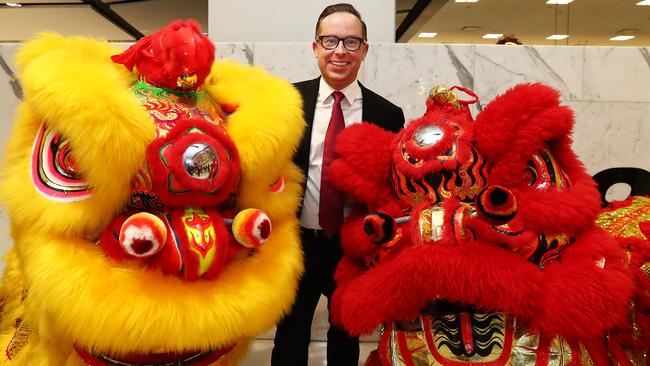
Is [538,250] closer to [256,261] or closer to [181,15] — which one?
[256,261]

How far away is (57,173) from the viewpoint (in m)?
1.28

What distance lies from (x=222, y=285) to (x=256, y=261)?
0.12m

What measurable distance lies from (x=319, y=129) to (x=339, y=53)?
0.76 feet

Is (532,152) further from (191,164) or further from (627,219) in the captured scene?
(191,164)

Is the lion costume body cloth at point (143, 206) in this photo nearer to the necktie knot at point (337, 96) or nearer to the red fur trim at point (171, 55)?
the red fur trim at point (171, 55)

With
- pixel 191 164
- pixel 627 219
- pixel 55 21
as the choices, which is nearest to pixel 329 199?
pixel 191 164

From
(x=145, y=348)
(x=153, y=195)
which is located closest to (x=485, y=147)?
(x=153, y=195)

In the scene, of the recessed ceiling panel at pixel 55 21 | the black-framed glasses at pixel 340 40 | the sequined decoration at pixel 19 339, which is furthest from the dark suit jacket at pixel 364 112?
the recessed ceiling panel at pixel 55 21

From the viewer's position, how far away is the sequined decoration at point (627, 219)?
1.72 meters

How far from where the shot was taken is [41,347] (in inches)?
56.4

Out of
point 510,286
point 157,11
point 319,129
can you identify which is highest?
point 157,11

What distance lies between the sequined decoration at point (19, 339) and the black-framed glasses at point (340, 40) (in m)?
1.12

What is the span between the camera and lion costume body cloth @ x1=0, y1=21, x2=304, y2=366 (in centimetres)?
122

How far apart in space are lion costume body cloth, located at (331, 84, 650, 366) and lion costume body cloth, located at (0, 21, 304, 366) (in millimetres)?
249
